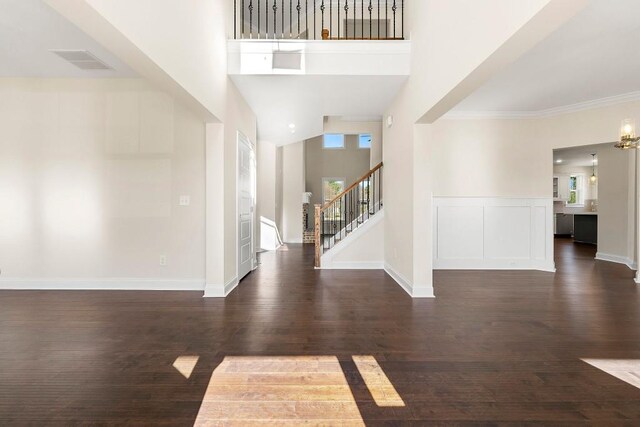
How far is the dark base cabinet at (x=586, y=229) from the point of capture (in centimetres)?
971

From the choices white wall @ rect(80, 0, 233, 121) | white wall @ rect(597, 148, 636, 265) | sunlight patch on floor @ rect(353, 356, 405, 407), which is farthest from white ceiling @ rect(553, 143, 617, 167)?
white wall @ rect(80, 0, 233, 121)

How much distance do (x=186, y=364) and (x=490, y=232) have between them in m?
5.45

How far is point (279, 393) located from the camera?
1906 mm

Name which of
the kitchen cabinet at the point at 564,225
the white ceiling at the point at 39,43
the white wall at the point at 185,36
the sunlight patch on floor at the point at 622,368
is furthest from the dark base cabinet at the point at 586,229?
the white ceiling at the point at 39,43

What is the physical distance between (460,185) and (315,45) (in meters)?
3.60

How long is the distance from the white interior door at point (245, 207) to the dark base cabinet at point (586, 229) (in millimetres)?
10752

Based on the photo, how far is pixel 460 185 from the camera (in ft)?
18.7

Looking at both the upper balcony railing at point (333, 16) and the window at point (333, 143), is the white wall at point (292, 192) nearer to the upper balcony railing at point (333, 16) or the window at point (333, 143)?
the window at point (333, 143)

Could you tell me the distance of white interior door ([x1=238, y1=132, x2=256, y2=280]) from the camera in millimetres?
4734

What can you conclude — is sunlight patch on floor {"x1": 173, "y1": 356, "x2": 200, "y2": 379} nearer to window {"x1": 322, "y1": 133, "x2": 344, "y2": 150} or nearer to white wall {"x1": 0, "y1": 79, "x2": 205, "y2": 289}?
white wall {"x1": 0, "y1": 79, "x2": 205, "y2": 289}

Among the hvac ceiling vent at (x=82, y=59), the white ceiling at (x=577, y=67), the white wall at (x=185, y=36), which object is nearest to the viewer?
the white wall at (x=185, y=36)

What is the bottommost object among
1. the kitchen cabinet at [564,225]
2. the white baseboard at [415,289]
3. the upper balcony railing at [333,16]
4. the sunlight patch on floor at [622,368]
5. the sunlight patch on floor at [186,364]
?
the sunlight patch on floor at [622,368]

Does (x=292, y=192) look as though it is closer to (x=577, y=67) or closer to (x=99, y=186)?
(x=99, y=186)

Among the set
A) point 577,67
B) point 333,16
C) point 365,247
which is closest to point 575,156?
point 577,67
